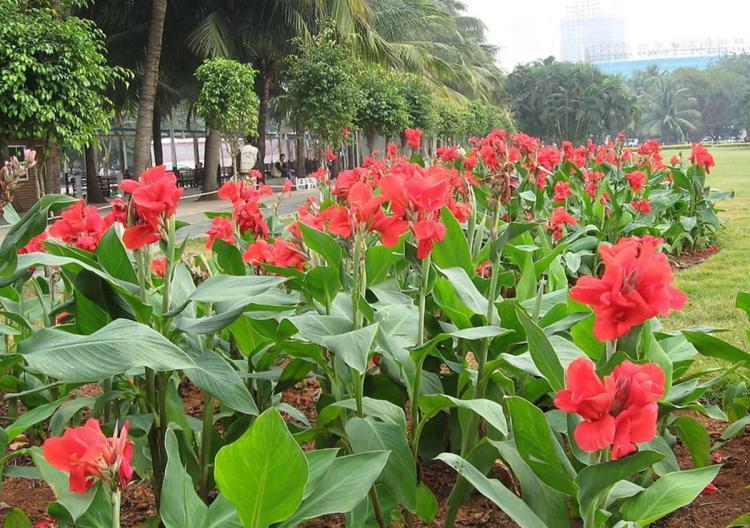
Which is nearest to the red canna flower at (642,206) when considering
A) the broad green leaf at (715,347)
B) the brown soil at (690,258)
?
the brown soil at (690,258)

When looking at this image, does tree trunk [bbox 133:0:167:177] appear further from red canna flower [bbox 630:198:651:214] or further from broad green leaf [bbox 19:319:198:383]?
broad green leaf [bbox 19:319:198:383]

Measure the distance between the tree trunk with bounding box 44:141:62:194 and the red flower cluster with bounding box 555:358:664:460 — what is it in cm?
1028

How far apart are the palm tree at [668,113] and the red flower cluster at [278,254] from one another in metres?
79.2

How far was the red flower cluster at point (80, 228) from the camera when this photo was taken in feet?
6.12

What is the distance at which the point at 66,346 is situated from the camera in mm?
1241

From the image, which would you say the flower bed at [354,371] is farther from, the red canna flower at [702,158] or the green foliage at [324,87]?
the green foliage at [324,87]

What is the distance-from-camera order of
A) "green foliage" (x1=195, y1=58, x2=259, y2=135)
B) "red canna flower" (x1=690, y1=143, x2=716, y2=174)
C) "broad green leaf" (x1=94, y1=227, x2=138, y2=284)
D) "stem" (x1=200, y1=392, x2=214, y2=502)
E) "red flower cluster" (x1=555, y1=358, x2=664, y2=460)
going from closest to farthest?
"red flower cluster" (x1=555, y1=358, x2=664, y2=460), "broad green leaf" (x1=94, y1=227, x2=138, y2=284), "stem" (x1=200, y1=392, x2=214, y2=502), "red canna flower" (x1=690, y1=143, x2=716, y2=174), "green foliage" (x1=195, y1=58, x2=259, y2=135)

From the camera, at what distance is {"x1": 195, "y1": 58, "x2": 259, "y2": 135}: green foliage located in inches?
537

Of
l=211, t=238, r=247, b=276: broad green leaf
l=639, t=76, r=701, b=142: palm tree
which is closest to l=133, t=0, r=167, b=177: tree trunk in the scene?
l=211, t=238, r=247, b=276: broad green leaf

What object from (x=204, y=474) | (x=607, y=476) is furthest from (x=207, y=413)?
(x=607, y=476)

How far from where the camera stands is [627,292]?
1013mm

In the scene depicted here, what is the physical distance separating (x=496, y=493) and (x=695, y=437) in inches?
34.5

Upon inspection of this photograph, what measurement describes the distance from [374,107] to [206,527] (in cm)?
1834

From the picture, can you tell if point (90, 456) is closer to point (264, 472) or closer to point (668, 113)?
point (264, 472)
